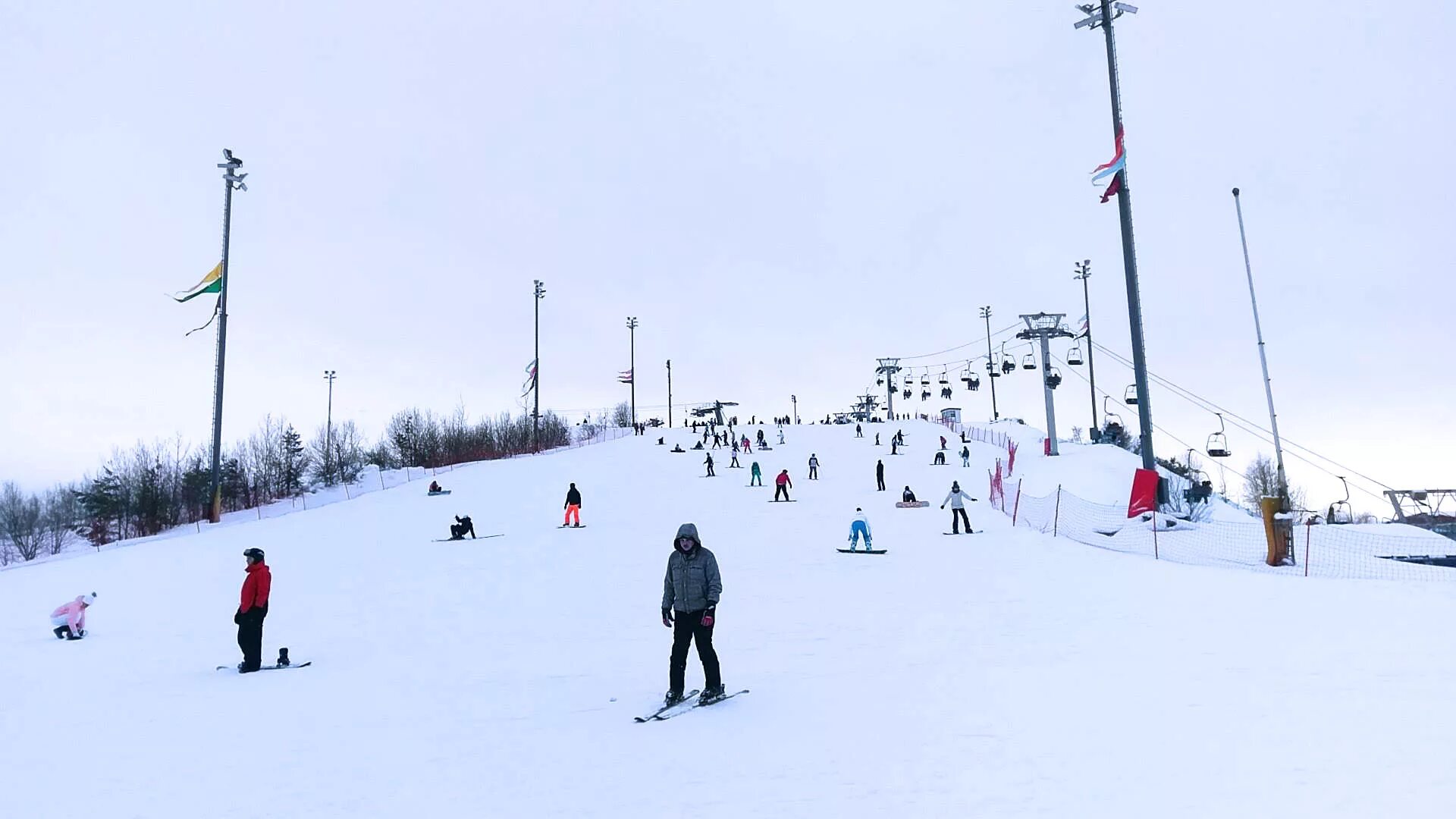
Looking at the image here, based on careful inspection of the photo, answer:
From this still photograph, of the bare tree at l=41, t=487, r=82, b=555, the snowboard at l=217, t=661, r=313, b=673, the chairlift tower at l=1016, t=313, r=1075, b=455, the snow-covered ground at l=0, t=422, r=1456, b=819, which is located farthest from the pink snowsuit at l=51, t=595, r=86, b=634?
the bare tree at l=41, t=487, r=82, b=555

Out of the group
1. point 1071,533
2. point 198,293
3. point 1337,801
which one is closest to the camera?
point 1337,801

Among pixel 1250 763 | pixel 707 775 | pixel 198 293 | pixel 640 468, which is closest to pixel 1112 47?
pixel 1250 763

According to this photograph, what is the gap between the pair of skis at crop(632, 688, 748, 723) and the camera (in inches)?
287

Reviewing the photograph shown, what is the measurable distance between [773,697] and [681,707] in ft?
3.09

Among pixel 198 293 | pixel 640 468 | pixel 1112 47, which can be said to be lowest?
pixel 640 468

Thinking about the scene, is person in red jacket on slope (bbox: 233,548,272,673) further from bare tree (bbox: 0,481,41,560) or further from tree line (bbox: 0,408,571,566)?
bare tree (bbox: 0,481,41,560)

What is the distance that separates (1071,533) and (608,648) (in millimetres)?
15673

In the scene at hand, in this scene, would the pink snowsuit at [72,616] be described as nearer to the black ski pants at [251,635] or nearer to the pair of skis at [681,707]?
the black ski pants at [251,635]

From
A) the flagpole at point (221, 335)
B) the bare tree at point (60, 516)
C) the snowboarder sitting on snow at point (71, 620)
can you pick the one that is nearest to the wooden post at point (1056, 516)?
the snowboarder sitting on snow at point (71, 620)

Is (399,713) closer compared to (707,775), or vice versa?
(707,775)

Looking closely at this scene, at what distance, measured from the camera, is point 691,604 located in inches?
299

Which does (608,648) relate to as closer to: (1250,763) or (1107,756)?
(1107,756)

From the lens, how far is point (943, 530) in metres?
23.1

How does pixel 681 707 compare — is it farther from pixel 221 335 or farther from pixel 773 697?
pixel 221 335
